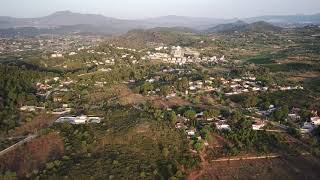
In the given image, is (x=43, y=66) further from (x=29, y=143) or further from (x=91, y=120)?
(x=29, y=143)

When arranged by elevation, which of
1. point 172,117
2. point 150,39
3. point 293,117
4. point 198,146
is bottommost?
point 198,146

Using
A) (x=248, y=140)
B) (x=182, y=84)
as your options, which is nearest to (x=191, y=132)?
(x=248, y=140)

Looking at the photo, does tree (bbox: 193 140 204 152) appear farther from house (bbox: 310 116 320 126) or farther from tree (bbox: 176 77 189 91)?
tree (bbox: 176 77 189 91)

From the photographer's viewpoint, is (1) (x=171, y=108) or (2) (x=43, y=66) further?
(2) (x=43, y=66)

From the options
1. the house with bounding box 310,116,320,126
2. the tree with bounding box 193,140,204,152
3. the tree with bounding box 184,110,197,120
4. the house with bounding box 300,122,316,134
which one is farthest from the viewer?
the tree with bounding box 184,110,197,120

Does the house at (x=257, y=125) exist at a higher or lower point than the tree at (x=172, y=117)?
lower

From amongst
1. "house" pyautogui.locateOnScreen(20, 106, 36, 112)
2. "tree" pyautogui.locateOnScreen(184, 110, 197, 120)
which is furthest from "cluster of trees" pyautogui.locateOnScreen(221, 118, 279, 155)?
"house" pyautogui.locateOnScreen(20, 106, 36, 112)

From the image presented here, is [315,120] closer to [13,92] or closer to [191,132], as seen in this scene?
[191,132]

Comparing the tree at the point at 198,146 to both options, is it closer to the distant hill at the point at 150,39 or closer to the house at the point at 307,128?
the house at the point at 307,128

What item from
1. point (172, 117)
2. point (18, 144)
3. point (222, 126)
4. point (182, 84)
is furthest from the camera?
point (182, 84)

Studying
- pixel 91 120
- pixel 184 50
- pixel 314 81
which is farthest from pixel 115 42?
pixel 91 120

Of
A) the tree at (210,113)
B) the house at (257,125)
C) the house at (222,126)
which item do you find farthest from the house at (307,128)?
the tree at (210,113)
